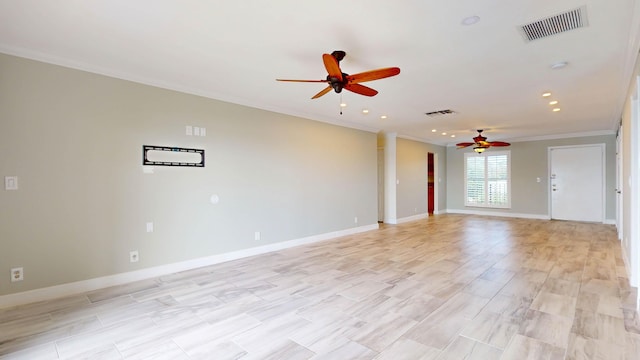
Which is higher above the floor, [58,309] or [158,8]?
[158,8]

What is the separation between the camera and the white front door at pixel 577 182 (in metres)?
8.30

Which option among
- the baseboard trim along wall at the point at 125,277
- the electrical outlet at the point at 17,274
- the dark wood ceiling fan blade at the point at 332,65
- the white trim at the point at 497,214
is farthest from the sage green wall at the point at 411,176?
the electrical outlet at the point at 17,274

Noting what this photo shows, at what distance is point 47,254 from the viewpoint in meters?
3.26

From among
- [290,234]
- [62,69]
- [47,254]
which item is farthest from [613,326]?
[62,69]

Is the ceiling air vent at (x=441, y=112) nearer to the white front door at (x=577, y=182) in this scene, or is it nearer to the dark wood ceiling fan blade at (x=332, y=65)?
the dark wood ceiling fan blade at (x=332, y=65)

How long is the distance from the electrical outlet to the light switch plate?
829 millimetres

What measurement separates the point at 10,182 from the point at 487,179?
1129 cm

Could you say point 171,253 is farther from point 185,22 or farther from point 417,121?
point 417,121

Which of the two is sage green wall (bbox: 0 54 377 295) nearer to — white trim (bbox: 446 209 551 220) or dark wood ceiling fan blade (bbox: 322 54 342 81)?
dark wood ceiling fan blade (bbox: 322 54 342 81)

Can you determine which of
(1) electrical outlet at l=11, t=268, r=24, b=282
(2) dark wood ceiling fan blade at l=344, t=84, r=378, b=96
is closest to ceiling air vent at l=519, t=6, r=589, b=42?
(2) dark wood ceiling fan blade at l=344, t=84, r=378, b=96

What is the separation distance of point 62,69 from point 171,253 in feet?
8.17

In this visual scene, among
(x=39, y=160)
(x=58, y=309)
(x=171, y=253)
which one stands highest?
(x=39, y=160)

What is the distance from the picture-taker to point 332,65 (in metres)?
2.79

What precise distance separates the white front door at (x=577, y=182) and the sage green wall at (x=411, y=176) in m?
3.35
